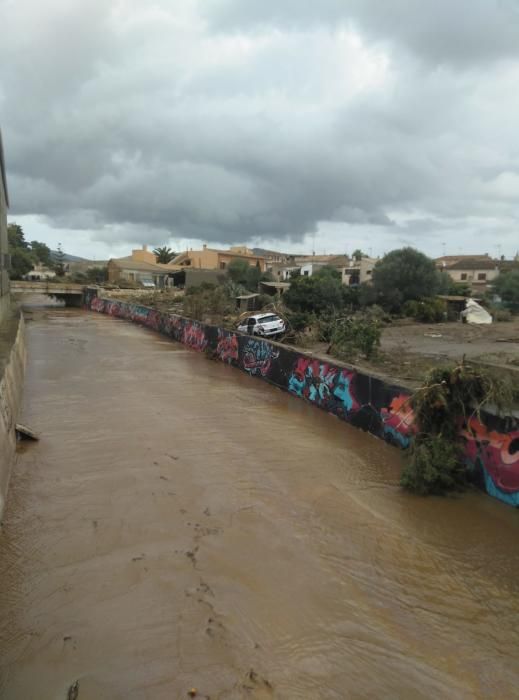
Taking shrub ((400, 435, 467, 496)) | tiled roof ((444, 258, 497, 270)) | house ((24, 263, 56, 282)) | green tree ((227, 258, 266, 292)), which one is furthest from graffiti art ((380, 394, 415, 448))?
house ((24, 263, 56, 282))

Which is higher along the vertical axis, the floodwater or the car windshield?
the car windshield

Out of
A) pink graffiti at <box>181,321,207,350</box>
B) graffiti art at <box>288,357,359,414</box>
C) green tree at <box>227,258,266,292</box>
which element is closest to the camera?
graffiti art at <box>288,357,359,414</box>

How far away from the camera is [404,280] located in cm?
4541

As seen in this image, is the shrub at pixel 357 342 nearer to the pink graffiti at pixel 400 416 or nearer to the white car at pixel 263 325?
the pink graffiti at pixel 400 416

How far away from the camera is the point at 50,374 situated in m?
18.8

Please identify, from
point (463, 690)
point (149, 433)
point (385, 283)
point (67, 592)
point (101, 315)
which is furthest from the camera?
point (101, 315)

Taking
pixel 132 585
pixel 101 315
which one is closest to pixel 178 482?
pixel 132 585

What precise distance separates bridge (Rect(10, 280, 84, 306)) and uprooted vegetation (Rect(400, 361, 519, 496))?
5229 centimetres

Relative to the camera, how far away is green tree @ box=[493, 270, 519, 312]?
154 feet

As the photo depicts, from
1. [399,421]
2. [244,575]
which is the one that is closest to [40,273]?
[399,421]

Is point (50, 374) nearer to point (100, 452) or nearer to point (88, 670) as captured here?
point (100, 452)

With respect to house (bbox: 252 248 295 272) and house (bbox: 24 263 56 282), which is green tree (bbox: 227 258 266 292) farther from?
house (bbox: 24 263 56 282)

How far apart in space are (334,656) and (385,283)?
4303 centimetres

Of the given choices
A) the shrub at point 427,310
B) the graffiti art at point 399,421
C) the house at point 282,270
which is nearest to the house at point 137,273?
the house at point 282,270
